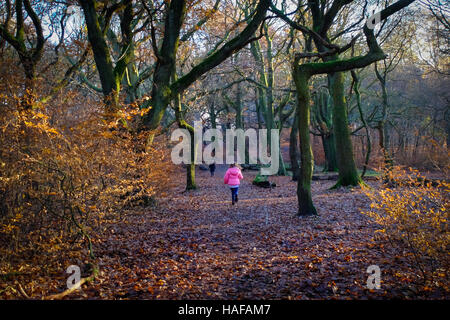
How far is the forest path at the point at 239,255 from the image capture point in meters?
4.52

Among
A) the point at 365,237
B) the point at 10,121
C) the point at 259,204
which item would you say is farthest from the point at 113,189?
the point at 259,204

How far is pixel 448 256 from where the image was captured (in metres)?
3.86

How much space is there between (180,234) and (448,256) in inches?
229

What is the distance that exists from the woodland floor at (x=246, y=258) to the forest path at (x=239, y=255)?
0.05 ft

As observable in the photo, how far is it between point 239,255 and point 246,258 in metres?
0.26

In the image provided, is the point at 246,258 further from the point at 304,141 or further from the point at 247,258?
the point at 304,141
